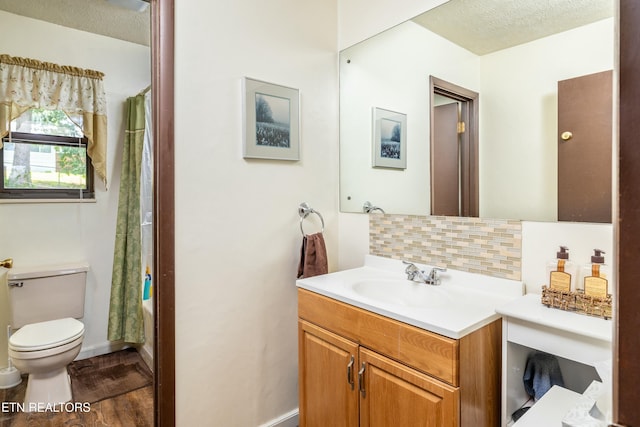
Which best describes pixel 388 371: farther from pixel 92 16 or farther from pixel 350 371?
pixel 92 16

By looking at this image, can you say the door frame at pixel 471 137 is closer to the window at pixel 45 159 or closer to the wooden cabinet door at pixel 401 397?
the wooden cabinet door at pixel 401 397

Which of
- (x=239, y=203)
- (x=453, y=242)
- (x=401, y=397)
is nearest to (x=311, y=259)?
(x=239, y=203)

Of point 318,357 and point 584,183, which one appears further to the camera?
point 318,357

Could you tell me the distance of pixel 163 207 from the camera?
147 centimetres

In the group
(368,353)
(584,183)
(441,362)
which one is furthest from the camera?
(368,353)

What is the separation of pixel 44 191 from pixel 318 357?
1306mm

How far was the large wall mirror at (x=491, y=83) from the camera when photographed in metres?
1.29

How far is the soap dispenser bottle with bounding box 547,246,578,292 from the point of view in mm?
1224

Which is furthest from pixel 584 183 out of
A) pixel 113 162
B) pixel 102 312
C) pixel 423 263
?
pixel 102 312

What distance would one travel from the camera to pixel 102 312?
163 cm

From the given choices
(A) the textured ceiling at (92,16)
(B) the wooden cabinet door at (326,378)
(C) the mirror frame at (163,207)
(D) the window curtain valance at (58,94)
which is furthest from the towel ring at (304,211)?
(A) the textured ceiling at (92,16)

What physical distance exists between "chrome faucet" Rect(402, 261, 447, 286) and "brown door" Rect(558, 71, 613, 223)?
1.76ft

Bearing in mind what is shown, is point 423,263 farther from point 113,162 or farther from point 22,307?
point 22,307

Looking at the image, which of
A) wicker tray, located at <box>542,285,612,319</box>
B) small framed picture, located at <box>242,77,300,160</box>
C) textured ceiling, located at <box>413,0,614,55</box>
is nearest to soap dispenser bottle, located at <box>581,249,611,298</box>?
wicker tray, located at <box>542,285,612,319</box>
